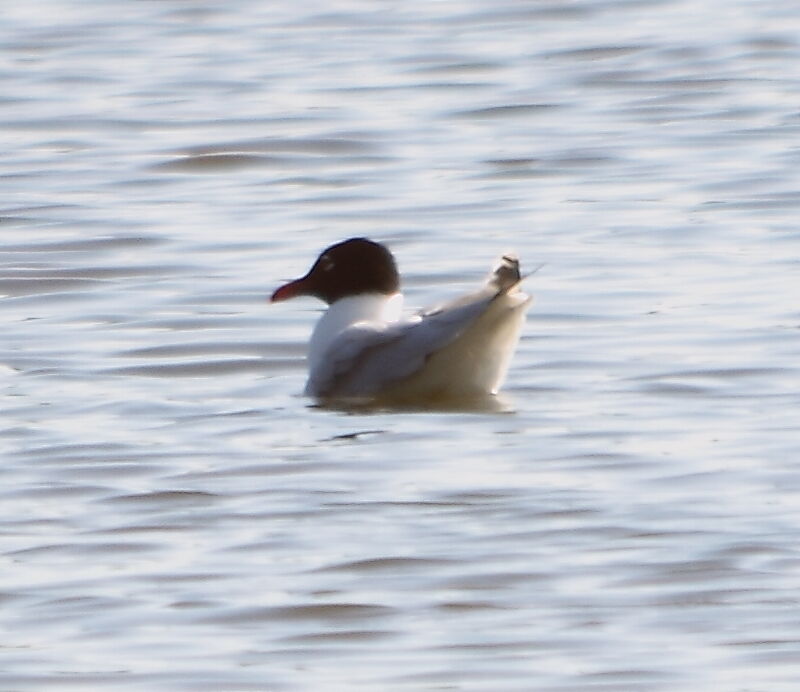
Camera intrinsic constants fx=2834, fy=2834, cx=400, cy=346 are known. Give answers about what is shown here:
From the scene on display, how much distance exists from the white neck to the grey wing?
27 cm

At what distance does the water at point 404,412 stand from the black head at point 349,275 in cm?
32

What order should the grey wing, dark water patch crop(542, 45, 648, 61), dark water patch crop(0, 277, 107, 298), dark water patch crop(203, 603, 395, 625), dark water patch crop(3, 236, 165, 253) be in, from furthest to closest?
dark water patch crop(542, 45, 648, 61)
dark water patch crop(3, 236, 165, 253)
dark water patch crop(0, 277, 107, 298)
the grey wing
dark water patch crop(203, 603, 395, 625)

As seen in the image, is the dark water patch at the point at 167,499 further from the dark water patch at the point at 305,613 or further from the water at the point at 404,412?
the dark water patch at the point at 305,613

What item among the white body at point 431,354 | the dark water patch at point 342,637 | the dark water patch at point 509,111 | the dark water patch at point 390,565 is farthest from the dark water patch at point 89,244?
the dark water patch at point 342,637

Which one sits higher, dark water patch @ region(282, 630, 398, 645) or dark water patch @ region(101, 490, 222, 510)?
dark water patch @ region(282, 630, 398, 645)

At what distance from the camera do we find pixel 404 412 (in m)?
10.1

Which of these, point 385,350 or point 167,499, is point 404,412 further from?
point 167,499

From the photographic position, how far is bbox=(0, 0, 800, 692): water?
22.9ft

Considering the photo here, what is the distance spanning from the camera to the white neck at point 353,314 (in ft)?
35.3

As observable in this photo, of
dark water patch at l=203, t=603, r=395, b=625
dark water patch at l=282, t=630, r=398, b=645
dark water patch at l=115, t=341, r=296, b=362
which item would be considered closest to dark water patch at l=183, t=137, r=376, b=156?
dark water patch at l=115, t=341, r=296, b=362

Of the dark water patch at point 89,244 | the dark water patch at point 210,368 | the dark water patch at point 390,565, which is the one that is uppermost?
the dark water patch at point 390,565

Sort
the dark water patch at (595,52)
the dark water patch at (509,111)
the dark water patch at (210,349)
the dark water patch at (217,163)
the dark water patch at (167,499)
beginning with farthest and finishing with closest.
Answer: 1. the dark water patch at (595,52)
2. the dark water patch at (509,111)
3. the dark water patch at (217,163)
4. the dark water patch at (210,349)
5. the dark water patch at (167,499)

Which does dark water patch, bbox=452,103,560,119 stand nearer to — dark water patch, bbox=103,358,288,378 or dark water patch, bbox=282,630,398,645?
A: dark water patch, bbox=103,358,288,378

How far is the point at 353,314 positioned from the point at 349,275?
0.21 meters
